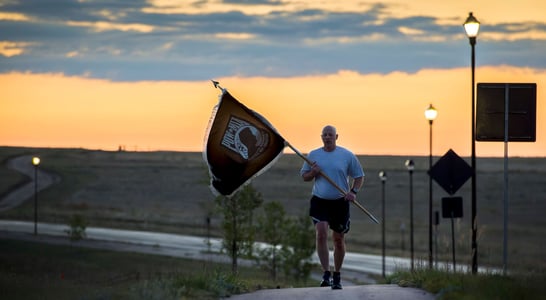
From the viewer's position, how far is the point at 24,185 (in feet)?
489

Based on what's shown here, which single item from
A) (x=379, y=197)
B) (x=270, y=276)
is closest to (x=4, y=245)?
(x=270, y=276)

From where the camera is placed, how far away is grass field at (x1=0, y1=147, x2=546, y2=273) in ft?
277

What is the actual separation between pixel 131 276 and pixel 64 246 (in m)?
21.6

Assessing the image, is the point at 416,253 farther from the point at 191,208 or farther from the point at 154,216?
the point at 191,208

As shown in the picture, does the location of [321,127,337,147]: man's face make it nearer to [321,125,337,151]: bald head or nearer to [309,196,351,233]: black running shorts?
[321,125,337,151]: bald head

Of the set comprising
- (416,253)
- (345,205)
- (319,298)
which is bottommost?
(416,253)

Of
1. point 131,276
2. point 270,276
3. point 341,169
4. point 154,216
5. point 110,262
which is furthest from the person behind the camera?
point 154,216

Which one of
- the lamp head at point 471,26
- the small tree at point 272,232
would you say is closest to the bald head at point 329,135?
the lamp head at point 471,26

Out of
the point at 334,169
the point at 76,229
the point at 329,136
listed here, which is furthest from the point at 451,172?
the point at 76,229

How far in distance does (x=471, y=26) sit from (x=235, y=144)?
7.60 meters

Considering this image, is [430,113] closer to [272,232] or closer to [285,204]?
[272,232]

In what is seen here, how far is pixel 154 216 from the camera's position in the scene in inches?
4360

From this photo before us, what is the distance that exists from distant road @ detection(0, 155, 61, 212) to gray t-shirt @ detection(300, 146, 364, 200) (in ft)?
353

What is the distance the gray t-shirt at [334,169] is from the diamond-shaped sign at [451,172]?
39.5 ft
